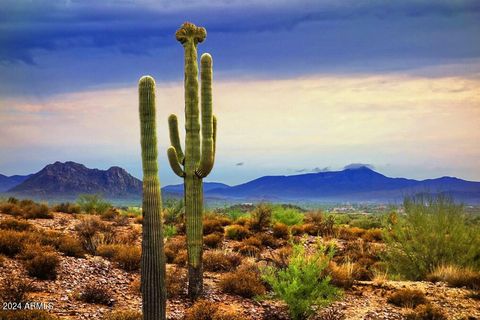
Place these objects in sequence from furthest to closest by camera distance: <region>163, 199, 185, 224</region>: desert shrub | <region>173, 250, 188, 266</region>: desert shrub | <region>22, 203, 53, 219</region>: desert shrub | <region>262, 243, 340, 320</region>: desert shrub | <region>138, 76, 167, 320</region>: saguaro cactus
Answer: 1. <region>163, 199, 185, 224</region>: desert shrub
2. <region>22, 203, 53, 219</region>: desert shrub
3. <region>173, 250, 188, 266</region>: desert shrub
4. <region>262, 243, 340, 320</region>: desert shrub
5. <region>138, 76, 167, 320</region>: saguaro cactus

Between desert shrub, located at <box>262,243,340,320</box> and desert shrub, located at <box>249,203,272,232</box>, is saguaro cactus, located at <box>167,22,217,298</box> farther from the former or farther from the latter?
desert shrub, located at <box>249,203,272,232</box>

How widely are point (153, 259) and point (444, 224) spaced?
1088 centimetres

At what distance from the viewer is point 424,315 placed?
466 inches

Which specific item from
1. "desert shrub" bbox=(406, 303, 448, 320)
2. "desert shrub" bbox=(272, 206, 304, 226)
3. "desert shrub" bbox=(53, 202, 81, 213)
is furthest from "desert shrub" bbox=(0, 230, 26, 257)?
"desert shrub" bbox=(272, 206, 304, 226)

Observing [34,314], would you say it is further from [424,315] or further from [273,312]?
[424,315]

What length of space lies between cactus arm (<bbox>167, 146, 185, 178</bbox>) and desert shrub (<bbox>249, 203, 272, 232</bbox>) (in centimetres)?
1143

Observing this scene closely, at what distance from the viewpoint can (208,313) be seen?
35.4ft

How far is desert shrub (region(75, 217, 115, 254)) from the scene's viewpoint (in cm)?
1624

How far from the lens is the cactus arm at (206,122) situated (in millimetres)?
12516

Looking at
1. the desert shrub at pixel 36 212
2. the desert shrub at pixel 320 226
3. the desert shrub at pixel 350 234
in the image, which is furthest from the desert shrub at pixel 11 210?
the desert shrub at pixel 350 234

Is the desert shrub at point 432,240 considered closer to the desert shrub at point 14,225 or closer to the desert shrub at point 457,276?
the desert shrub at point 457,276

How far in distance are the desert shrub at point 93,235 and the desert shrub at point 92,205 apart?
7133 millimetres

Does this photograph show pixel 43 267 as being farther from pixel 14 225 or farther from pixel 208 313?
pixel 14 225

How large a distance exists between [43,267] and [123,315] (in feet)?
11.8
